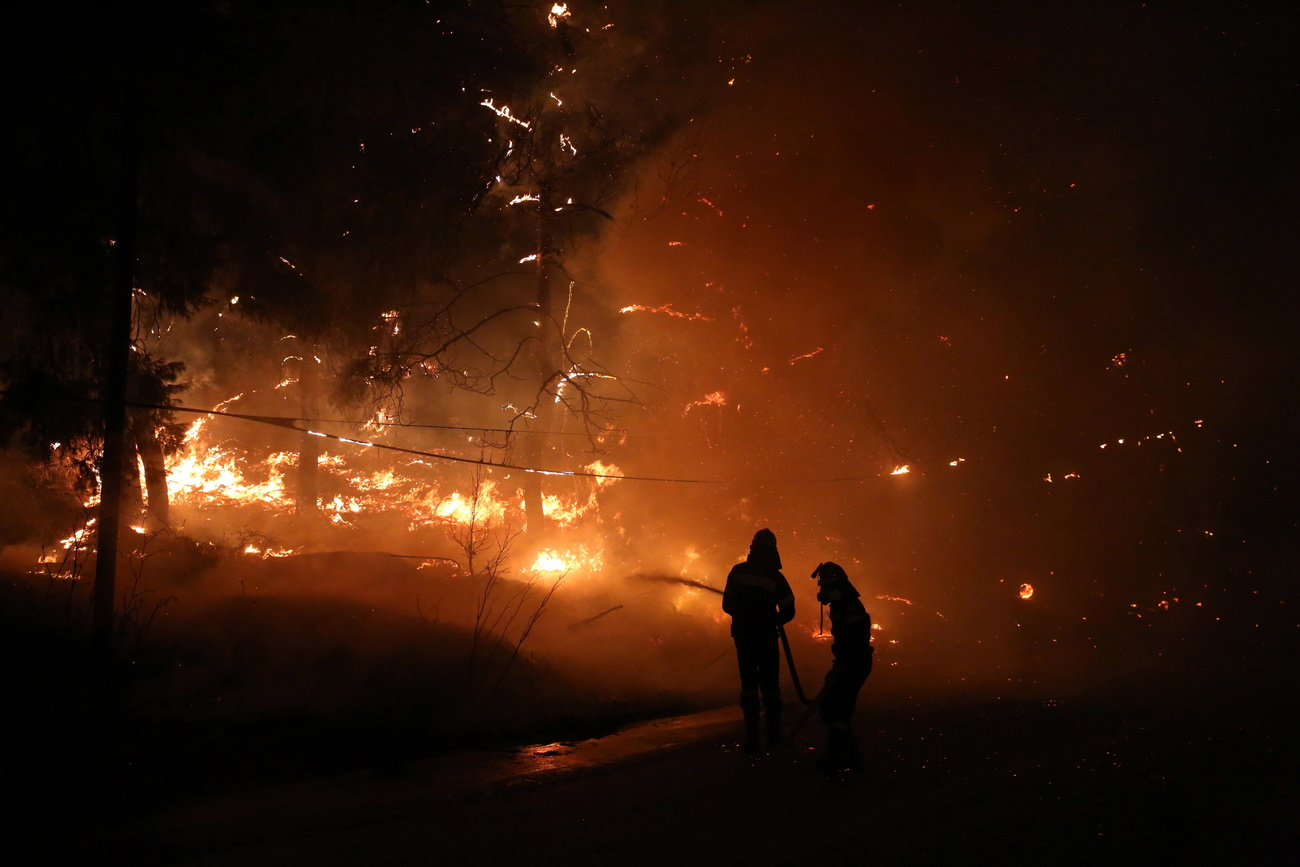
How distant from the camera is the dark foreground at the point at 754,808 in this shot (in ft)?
14.0

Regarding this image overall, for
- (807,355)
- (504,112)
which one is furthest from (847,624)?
(504,112)

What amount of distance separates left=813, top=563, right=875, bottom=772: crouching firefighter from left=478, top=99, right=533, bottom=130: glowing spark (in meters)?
11.4

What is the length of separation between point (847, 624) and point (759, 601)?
32.9 inches

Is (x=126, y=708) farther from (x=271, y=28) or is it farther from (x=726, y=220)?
(x=726, y=220)

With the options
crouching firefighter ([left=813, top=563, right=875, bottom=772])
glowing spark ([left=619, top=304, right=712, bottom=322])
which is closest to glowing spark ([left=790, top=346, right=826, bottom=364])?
glowing spark ([left=619, top=304, right=712, bottom=322])

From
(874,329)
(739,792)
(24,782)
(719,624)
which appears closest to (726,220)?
(874,329)

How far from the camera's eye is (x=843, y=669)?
18.8 feet

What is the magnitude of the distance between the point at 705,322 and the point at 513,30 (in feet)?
22.9

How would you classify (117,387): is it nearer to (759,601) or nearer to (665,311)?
(759,601)

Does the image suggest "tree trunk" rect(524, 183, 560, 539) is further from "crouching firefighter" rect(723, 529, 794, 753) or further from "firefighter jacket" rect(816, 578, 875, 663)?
"firefighter jacket" rect(816, 578, 875, 663)

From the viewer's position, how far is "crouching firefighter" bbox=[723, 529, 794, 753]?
631 cm

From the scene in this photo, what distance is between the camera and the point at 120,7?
6.81 m

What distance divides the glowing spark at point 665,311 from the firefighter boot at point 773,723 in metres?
11.5

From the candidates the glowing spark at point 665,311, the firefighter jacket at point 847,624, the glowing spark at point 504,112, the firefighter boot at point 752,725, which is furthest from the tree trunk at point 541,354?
the firefighter jacket at point 847,624
